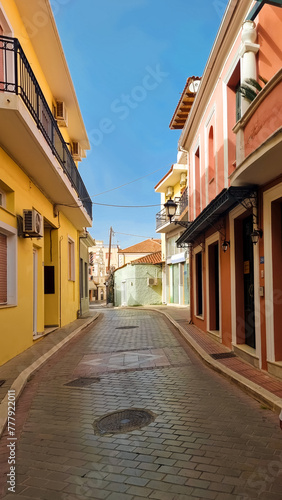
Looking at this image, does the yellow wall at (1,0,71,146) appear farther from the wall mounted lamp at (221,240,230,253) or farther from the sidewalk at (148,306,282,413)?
the sidewalk at (148,306,282,413)

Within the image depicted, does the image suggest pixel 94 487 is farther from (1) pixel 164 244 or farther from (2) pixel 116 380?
(1) pixel 164 244

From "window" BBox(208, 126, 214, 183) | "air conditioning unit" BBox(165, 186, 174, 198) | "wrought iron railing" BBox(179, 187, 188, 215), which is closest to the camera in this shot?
"window" BBox(208, 126, 214, 183)

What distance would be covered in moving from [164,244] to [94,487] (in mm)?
26214

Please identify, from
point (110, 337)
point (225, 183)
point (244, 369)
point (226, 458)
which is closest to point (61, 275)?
point (110, 337)

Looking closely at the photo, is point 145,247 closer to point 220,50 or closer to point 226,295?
point 226,295

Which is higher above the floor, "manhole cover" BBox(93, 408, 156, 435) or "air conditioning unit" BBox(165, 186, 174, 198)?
"air conditioning unit" BBox(165, 186, 174, 198)

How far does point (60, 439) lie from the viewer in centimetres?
385

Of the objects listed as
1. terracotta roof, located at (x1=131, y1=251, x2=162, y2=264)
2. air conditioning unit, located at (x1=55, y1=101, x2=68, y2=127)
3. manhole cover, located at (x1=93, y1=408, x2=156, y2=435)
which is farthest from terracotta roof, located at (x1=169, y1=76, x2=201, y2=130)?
terracotta roof, located at (x1=131, y1=251, x2=162, y2=264)

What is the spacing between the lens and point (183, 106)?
14.7 m

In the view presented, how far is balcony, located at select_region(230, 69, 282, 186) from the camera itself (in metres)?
4.88

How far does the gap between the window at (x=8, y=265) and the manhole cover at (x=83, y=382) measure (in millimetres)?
2271

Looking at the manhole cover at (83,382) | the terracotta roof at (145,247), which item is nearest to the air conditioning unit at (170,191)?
the terracotta roof at (145,247)

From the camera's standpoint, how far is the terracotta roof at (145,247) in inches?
1740

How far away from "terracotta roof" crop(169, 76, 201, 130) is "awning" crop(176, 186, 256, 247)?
5457mm
